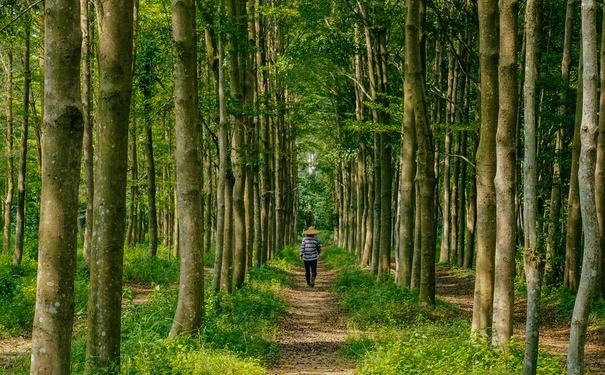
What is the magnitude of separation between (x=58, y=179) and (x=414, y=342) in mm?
6009

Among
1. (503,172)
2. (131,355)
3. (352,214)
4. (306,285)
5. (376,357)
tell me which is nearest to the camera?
(131,355)

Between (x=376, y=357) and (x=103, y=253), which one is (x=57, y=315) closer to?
(x=103, y=253)

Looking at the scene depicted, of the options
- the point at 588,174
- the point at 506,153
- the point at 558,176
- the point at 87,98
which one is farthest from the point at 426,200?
the point at 87,98

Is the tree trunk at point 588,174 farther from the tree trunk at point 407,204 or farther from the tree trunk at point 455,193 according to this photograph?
the tree trunk at point 455,193

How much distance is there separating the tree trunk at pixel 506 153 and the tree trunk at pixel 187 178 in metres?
4.42

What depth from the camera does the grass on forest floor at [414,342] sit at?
293 inches

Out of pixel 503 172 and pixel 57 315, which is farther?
pixel 503 172

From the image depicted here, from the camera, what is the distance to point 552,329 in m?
12.8

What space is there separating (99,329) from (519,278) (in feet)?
54.4

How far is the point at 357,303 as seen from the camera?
14531mm

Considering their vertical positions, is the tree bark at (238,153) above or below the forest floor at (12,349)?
above

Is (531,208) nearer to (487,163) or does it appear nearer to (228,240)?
(487,163)

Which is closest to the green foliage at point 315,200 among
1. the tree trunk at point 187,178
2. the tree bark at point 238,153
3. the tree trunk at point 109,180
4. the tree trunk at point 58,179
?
the tree bark at point 238,153

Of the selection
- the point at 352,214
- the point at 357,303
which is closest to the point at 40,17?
the point at 357,303
